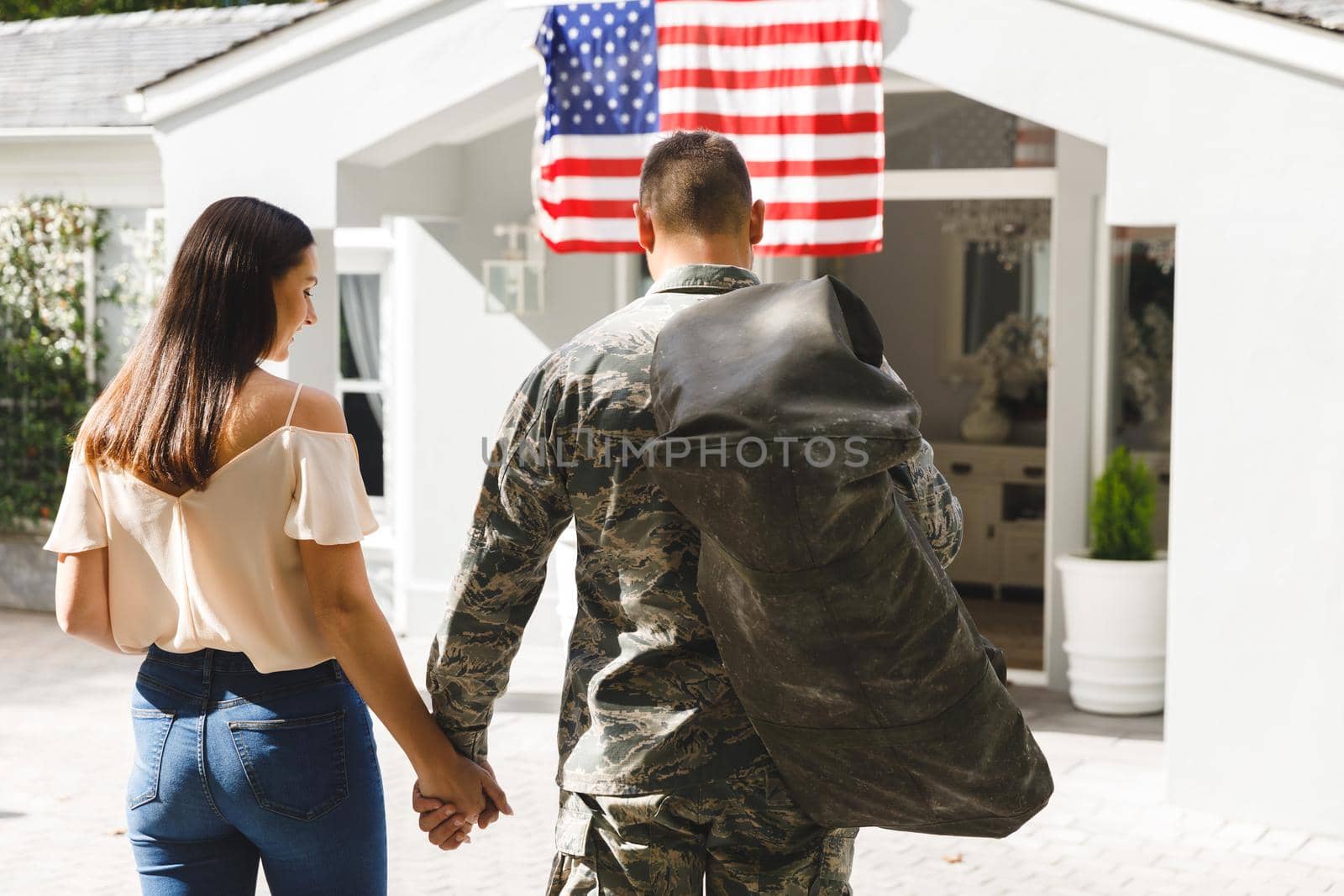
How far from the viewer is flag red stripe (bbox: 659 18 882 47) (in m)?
6.60

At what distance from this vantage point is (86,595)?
2.69 m

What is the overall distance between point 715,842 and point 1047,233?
9.84 meters

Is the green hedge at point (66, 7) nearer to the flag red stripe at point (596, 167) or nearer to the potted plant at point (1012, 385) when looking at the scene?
the potted plant at point (1012, 385)

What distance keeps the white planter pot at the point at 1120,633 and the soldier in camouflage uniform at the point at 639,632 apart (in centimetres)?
544

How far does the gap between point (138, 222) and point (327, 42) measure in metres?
3.77

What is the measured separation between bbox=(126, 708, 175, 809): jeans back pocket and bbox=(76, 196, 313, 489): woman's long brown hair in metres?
0.40

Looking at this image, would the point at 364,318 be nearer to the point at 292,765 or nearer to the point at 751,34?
the point at 751,34

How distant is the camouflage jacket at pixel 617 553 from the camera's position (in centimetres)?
243

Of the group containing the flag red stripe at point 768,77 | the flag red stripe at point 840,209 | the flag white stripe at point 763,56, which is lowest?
the flag red stripe at point 840,209

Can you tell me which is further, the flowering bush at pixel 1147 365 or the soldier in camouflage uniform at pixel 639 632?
the flowering bush at pixel 1147 365

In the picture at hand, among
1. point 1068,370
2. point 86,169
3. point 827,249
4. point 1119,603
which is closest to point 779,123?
point 827,249

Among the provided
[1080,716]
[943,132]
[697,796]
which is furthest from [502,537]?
[943,132]

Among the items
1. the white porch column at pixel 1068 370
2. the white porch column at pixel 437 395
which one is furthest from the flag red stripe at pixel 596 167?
the white porch column at pixel 1068 370

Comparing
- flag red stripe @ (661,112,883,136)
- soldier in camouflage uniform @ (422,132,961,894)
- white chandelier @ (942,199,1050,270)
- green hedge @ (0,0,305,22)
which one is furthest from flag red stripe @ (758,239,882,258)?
green hedge @ (0,0,305,22)
